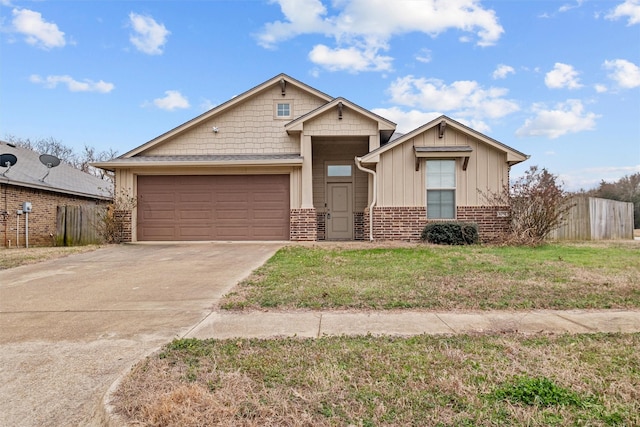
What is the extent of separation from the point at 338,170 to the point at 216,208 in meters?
4.82

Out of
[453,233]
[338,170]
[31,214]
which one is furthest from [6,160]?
[453,233]

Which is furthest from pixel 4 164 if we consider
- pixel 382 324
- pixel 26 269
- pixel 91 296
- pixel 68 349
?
pixel 382 324

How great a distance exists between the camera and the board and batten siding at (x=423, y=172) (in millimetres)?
12016

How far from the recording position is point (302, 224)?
1245 cm

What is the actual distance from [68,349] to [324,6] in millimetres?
12223

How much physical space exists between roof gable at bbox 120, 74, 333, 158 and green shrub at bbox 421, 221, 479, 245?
246 inches

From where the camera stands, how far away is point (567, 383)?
7.94ft

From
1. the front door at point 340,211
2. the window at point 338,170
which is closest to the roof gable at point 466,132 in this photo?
the window at point 338,170

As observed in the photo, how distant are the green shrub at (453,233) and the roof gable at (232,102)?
6248 mm

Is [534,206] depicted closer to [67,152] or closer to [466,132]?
[466,132]

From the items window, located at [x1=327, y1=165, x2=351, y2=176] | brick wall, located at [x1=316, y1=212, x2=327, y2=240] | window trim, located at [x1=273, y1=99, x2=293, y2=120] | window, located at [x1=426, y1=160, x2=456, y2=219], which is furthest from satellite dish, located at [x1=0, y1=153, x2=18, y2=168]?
window, located at [x1=426, y1=160, x2=456, y2=219]

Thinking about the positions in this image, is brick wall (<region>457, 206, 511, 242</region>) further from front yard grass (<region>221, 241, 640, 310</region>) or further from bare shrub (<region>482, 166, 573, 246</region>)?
front yard grass (<region>221, 241, 640, 310</region>)

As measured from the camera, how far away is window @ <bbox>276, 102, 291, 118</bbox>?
45.1ft

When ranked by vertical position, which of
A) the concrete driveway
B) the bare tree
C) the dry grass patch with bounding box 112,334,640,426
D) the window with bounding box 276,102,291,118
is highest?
the bare tree
